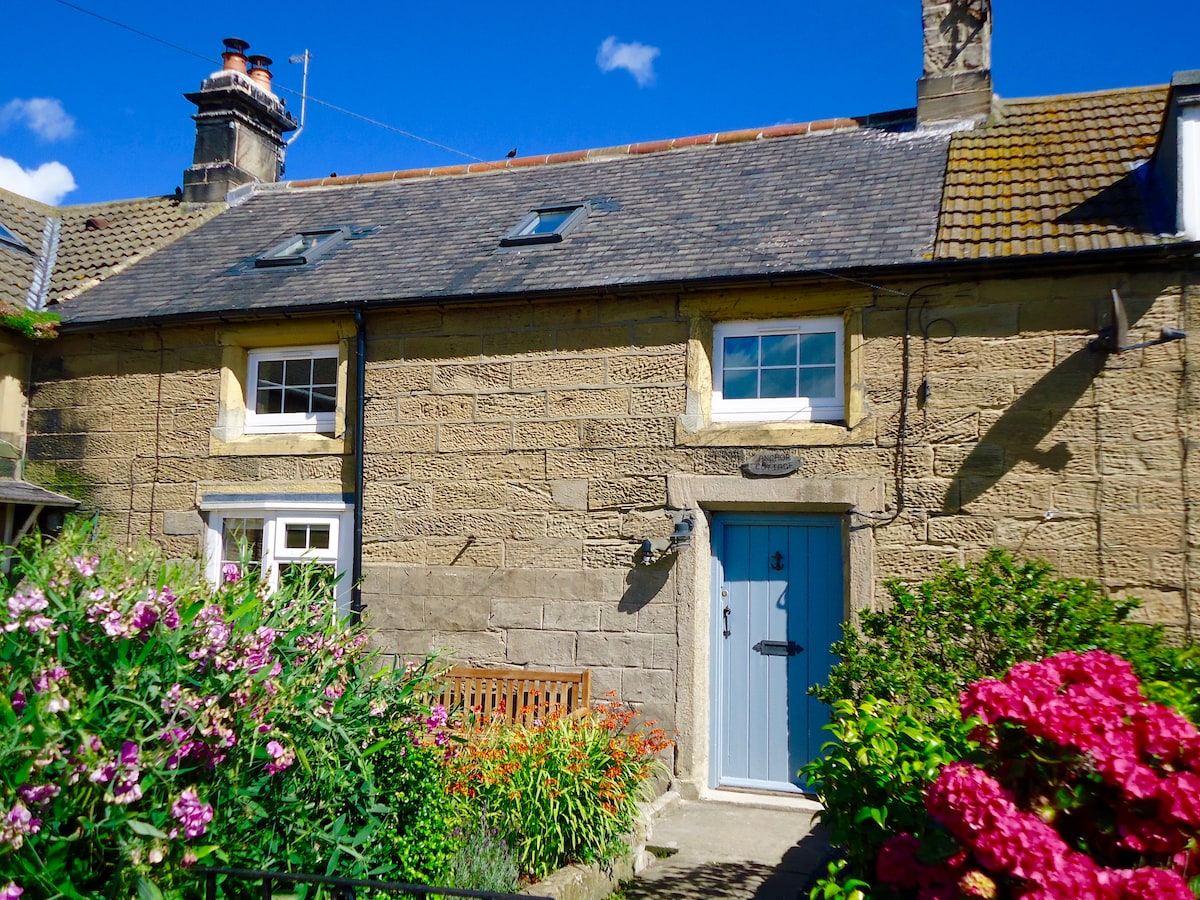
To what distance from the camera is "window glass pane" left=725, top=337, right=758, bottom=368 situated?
26.5 feet

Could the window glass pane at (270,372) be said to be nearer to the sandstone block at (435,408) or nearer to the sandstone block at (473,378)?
the sandstone block at (435,408)

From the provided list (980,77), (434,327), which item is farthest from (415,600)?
(980,77)

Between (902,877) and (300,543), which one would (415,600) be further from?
(902,877)

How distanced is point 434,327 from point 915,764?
6.12m

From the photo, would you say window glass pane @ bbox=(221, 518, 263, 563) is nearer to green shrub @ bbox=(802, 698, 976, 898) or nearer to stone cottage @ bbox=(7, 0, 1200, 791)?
stone cottage @ bbox=(7, 0, 1200, 791)

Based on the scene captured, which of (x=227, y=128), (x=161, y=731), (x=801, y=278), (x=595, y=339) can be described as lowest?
(x=161, y=731)

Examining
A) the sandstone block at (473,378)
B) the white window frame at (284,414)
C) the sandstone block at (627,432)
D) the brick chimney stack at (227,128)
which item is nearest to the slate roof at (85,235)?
the brick chimney stack at (227,128)

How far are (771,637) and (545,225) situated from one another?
4.62m

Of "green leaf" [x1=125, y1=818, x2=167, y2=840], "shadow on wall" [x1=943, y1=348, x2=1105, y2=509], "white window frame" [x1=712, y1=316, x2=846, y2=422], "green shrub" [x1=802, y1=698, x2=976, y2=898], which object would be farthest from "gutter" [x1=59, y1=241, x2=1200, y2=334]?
"green leaf" [x1=125, y1=818, x2=167, y2=840]

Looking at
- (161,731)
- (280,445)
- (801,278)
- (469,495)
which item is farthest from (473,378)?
(161,731)

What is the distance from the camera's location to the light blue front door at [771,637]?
24.9 ft

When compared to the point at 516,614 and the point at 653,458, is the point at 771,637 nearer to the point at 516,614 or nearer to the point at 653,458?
the point at 653,458

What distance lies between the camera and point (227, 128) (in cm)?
1254

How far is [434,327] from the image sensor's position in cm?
873
